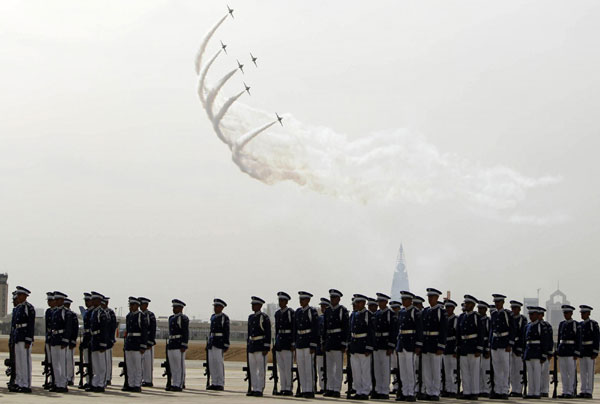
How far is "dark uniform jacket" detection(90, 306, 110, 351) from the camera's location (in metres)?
23.9

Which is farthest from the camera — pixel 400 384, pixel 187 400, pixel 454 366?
pixel 454 366

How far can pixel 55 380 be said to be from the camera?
75.5ft

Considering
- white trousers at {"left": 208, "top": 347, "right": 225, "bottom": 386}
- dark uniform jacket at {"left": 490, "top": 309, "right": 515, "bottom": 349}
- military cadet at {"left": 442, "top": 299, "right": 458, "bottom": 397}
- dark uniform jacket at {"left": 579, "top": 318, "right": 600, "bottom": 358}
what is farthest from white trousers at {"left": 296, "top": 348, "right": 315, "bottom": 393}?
dark uniform jacket at {"left": 579, "top": 318, "right": 600, "bottom": 358}

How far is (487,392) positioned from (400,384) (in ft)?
11.3

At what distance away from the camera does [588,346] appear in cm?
2631

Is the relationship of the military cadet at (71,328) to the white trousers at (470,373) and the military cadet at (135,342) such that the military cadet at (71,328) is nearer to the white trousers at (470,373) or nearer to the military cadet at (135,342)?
the military cadet at (135,342)

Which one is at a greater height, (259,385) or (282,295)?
(282,295)

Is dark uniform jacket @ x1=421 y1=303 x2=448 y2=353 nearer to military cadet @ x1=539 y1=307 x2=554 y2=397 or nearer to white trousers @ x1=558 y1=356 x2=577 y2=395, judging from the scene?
military cadet @ x1=539 y1=307 x2=554 y2=397

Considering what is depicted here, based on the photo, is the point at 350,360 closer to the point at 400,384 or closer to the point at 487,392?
the point at 400,384

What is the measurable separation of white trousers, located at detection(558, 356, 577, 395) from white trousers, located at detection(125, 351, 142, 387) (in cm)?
1037

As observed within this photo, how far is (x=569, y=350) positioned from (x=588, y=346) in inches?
19.3

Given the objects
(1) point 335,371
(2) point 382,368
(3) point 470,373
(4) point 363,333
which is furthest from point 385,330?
(3) point 470,373

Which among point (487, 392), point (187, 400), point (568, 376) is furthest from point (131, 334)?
point (568, 376)

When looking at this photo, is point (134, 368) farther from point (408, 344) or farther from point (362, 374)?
point (408, 344)
